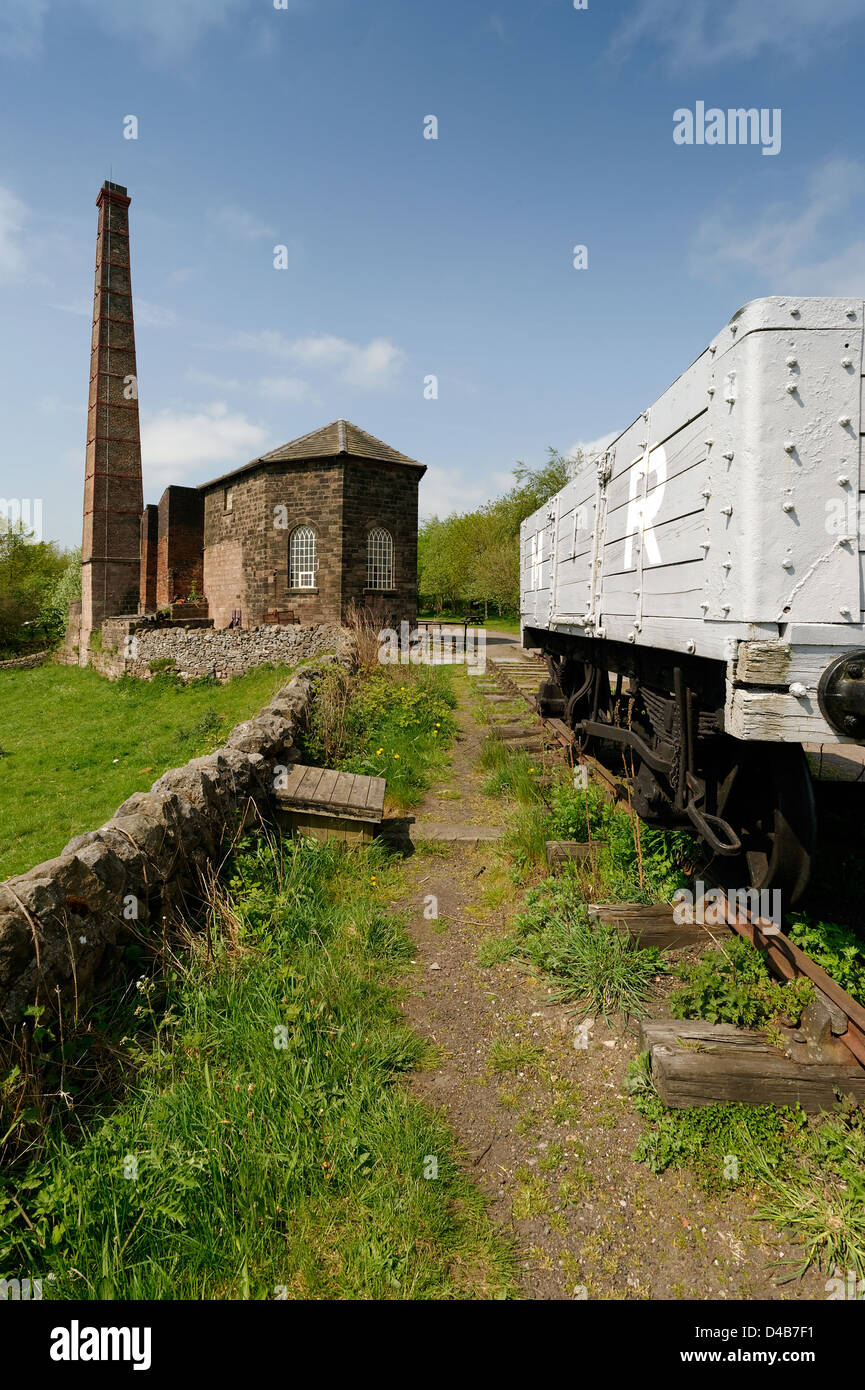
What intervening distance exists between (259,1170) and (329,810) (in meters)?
3.15

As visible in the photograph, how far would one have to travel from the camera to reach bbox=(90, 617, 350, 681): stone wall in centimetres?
1967

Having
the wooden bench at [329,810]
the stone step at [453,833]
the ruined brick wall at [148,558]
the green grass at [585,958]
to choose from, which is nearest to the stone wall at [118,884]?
the wooden bench at [329,810]

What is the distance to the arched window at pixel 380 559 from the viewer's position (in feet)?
73.3

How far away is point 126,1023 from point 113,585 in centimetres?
2715

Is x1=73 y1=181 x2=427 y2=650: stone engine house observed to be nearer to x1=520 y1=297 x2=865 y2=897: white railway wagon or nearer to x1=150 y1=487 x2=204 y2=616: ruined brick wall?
x1=150 y1=487 x2=204 y2=616: ruined brick wall

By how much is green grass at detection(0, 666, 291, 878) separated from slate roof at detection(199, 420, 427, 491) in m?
7.68

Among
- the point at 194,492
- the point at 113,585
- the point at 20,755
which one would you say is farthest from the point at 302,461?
the point at 20,755

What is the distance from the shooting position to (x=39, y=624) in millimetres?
37031

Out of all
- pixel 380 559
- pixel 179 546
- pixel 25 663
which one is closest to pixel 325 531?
pixel 380 559

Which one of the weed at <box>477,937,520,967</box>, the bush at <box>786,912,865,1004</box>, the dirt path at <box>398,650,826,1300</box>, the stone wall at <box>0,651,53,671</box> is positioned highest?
the stone wall at <box>0,651,53,671</box>

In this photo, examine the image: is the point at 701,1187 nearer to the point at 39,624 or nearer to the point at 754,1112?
the point at 754,1112

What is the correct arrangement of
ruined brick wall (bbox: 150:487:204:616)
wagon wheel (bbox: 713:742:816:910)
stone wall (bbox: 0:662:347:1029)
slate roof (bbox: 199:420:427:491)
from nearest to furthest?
stone wall (bbox: 0:662:347:1029) < wagon wheel (bbox: 713:742:816:910) < slate roof (bbox: 199:420:427:491) < ruined brick wall (bbox: 150:487:204:616)

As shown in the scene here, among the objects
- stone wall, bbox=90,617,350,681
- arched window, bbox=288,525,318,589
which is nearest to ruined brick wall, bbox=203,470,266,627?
arched window, bbox=288,525,318,589

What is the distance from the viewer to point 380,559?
22.6 meters
